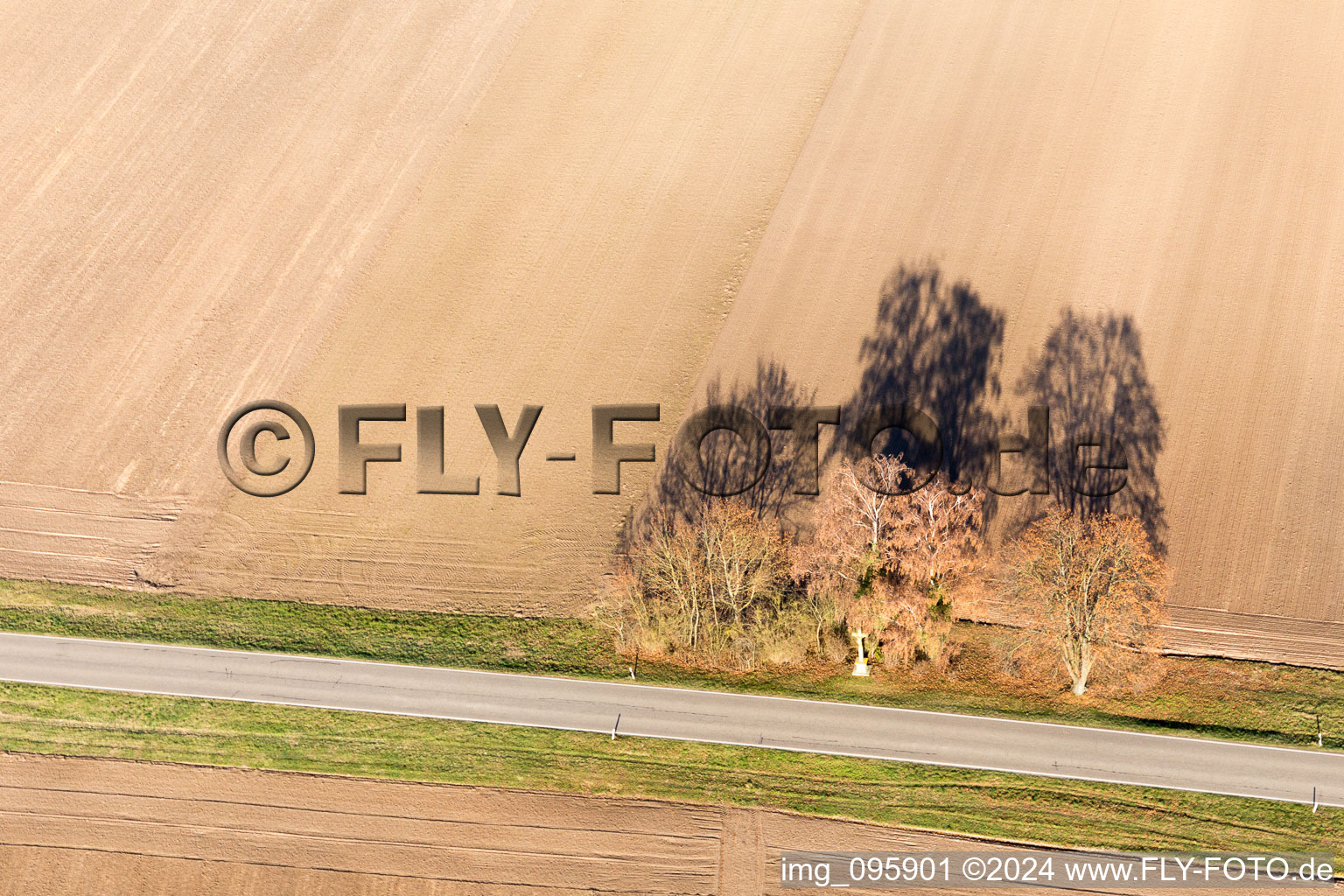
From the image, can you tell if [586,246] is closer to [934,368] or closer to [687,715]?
[934,368]

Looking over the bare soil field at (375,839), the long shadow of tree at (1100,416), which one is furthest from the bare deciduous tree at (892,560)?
the long shadow of tree at (1100,416)

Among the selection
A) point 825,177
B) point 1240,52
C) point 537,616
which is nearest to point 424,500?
point 537,616

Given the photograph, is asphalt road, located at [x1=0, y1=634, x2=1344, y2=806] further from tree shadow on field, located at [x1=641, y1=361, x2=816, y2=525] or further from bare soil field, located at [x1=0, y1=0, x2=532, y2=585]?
tree shadow on field, located at [x1=641, y1=361, x2=816, y2=525]

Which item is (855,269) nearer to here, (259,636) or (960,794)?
(960,794)

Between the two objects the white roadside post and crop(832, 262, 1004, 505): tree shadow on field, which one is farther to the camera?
crop(832, 262, 1004, 505): tree shadow on field

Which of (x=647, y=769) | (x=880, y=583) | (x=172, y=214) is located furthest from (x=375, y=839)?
(x=172, y=214)

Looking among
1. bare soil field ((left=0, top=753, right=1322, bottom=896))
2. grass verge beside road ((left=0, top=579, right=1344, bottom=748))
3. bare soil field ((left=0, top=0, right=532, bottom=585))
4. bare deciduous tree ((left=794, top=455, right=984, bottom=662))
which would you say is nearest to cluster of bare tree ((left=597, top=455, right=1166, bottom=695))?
bare deciduous tree ((left=794, top=455, right=984, bottom=662))
